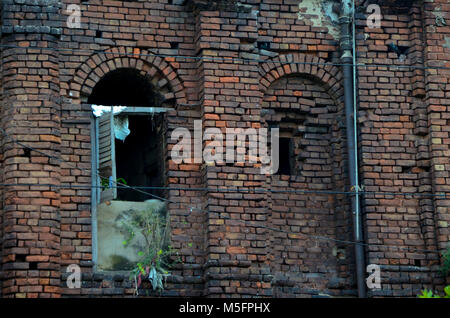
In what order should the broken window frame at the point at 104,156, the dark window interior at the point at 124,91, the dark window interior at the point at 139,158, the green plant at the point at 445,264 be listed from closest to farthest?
1. the broken window frame at the point at 104,156
2. the green plant at the point at 445,264
3. the dark window interior at the point at 124,91
4. the dark window interior at the point at 139,158

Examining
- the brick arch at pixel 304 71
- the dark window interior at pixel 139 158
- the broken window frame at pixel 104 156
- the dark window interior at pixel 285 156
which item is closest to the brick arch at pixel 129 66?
the broken window frame at pixel 104 156

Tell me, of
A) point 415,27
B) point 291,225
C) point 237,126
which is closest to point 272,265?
point 291,225

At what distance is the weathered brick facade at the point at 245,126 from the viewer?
1428 cm

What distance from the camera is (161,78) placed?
49.7ft

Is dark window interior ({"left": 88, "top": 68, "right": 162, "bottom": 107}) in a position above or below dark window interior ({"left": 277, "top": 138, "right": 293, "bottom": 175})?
above

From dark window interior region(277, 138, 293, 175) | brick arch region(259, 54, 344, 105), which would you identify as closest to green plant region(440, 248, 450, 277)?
dark window interior region(277, 138, 293, 175)

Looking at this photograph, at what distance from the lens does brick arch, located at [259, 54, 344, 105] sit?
15320 mm

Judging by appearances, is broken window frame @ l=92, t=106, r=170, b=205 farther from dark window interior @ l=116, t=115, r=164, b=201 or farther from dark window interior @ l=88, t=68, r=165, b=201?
dark window interior @ l=116, t=115, r=164, b=201

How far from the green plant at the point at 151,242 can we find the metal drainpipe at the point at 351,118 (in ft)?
7.50

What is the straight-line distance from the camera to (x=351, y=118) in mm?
15242

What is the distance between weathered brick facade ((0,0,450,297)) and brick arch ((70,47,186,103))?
0.02 m

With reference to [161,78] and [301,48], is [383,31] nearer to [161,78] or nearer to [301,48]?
[301,48]

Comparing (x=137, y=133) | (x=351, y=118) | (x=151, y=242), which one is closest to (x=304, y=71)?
(x=351, y=118)

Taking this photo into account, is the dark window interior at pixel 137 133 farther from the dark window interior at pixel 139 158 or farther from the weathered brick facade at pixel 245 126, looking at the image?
the weathered brick facade at pixel 245 126
